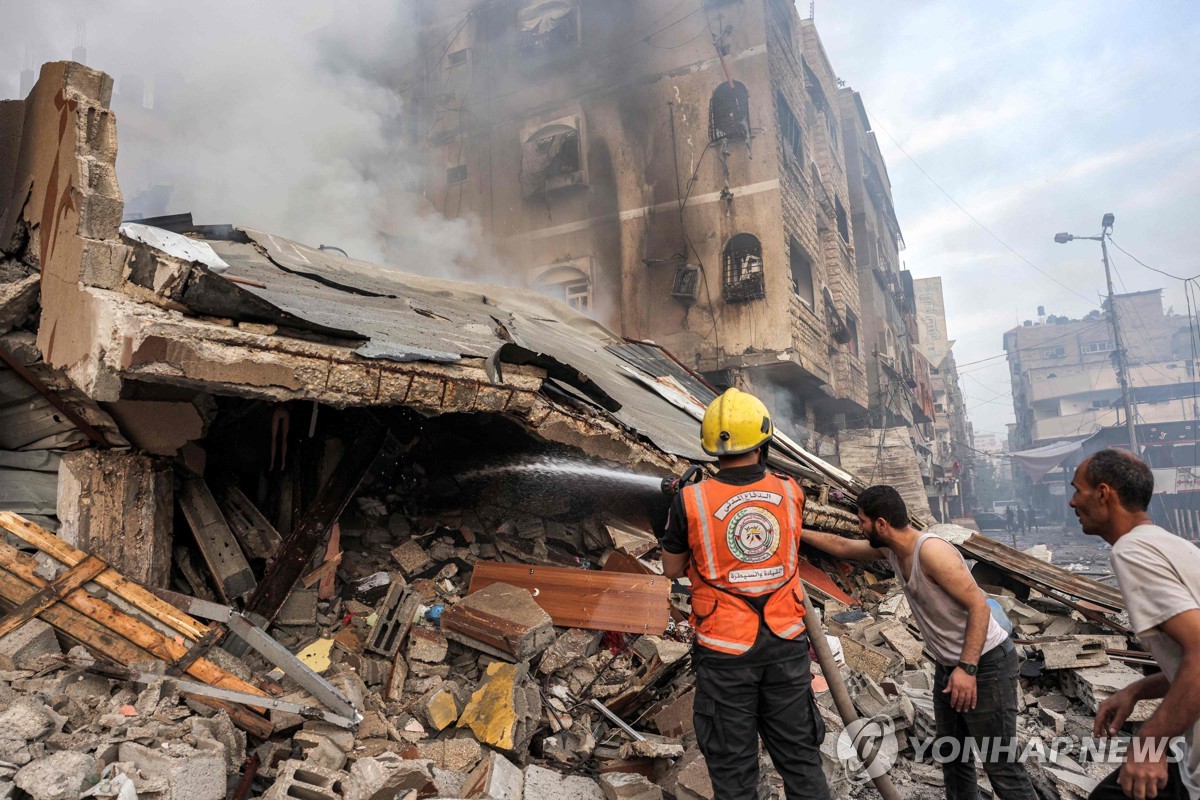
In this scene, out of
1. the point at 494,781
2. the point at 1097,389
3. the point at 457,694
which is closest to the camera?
the point at 494,781

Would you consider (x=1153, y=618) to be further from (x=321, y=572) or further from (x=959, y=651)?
(x=321, y=572)

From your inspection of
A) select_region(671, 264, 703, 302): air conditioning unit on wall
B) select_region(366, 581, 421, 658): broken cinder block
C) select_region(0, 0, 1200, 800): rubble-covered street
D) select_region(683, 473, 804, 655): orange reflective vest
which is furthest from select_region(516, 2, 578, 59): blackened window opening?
select_region(683, 473, 804, 655): orange reflective vest

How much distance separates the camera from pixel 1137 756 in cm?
194

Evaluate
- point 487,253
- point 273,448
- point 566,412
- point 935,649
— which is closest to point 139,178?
point 487,253

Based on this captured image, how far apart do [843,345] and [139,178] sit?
1820cm

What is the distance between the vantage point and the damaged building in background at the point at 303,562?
2904 millimetres

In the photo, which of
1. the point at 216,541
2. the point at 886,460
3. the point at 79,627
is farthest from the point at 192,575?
the point at 886,460

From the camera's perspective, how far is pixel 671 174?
46.6 ft

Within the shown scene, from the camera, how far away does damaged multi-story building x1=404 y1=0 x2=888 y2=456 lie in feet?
43.7

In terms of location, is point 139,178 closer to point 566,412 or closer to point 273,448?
point 273,448

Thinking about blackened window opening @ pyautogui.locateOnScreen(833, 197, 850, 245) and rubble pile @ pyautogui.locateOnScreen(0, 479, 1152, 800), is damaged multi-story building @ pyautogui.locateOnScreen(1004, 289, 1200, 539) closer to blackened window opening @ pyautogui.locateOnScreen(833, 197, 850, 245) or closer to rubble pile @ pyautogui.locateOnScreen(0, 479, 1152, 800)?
blackened window opening @ pyautogui.locateOnScreen(833, 197, 850, 245)

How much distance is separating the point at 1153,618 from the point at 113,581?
4365mm

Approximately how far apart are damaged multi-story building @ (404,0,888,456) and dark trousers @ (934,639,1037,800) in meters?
9.98

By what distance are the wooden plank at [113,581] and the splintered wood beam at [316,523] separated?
58 centimetres
